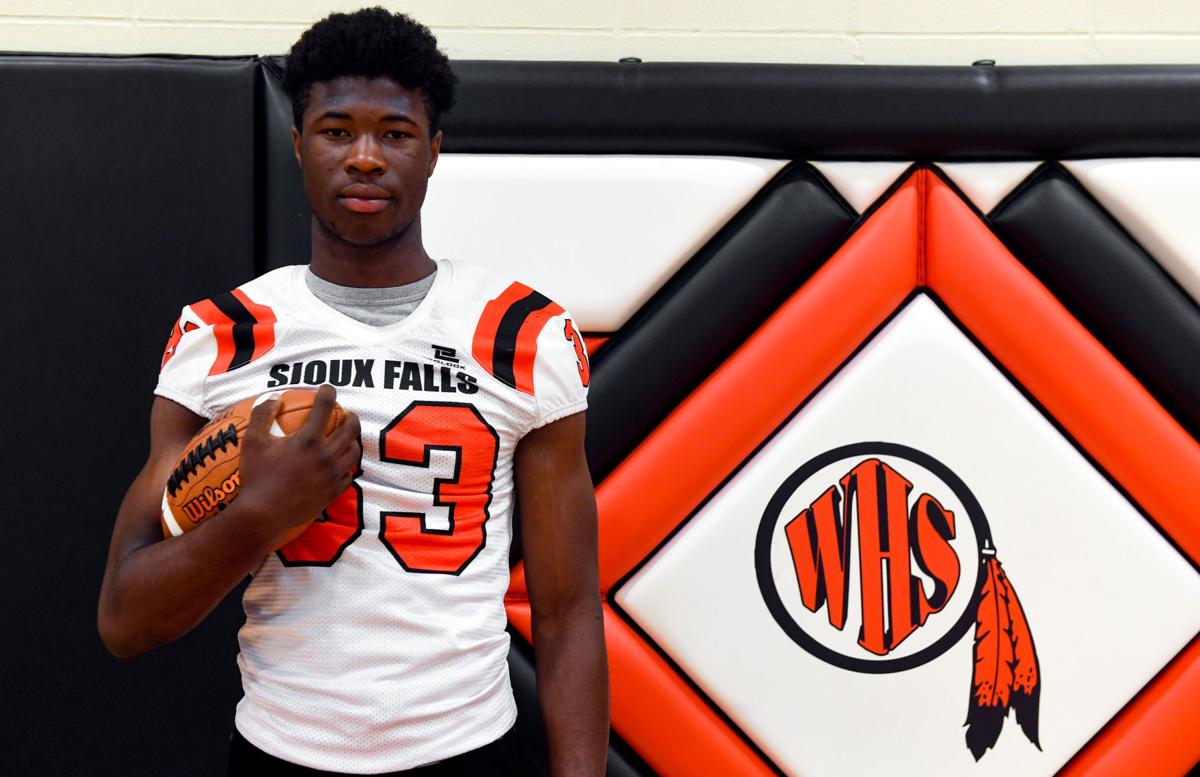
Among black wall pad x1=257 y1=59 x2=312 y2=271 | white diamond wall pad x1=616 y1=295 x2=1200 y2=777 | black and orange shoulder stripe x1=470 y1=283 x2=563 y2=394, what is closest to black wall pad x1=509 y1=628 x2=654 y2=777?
white diamond wall pad x1=616 y1=295 x2=1200 y2=777

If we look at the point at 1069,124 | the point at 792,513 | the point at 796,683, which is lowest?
the point at 796,683

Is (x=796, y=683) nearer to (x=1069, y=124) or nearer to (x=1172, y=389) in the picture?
(x=1172, y=389)

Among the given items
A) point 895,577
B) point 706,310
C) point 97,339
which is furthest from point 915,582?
point 97,339

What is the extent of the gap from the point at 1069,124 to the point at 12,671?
1.73 meters

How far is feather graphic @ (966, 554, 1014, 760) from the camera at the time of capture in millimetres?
1440

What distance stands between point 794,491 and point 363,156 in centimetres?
79

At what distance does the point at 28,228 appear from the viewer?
142cm

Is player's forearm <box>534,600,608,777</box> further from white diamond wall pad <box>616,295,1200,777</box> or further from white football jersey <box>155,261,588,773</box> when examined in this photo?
white diamond wall pad <box>616,295,1200,777</box>

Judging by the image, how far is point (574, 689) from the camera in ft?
3.49

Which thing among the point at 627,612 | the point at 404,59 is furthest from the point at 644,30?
the point at 627,612

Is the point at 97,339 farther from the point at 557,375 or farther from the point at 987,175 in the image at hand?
the point at 987,175

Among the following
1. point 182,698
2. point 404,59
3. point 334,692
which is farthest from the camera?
point 182,698

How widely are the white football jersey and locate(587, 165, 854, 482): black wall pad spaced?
0.37 m

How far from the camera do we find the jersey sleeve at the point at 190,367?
1017mm
